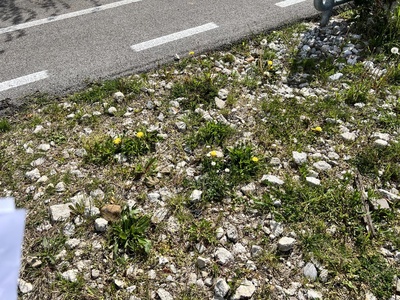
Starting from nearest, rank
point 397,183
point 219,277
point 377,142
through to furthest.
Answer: point 219,277
point 397,183
point 377,142

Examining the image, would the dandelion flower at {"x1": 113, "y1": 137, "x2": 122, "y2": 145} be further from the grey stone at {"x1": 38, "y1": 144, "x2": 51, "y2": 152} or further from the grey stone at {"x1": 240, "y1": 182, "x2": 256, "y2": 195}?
the grey stone at {"x1": 240, "y1": 182, "x2": 256, "y2": 195}

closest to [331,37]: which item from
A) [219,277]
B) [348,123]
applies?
[348,123]

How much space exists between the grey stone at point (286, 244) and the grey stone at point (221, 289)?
45cm

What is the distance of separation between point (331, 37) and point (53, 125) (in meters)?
3.37

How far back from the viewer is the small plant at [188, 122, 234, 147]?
3.21 meters

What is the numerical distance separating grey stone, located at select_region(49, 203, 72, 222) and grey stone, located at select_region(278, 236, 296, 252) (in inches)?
56.9

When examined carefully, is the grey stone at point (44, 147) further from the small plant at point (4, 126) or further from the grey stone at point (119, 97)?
the grey stone at point (119, 97)

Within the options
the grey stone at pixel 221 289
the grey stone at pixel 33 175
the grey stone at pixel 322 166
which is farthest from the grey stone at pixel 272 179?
the grey stone at pixel 33 175

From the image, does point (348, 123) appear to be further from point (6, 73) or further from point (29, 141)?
point (6, 73)

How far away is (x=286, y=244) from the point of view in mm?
2426

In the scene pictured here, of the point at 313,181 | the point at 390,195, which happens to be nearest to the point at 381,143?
the point at 390,195

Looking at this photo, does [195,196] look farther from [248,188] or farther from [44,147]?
[44,147]

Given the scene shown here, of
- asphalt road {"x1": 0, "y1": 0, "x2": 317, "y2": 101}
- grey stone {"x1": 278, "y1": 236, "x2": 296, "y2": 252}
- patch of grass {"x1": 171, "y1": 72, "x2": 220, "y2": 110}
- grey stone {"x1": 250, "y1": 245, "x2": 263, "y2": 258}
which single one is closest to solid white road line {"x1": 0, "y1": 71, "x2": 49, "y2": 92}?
asphalt road {"x1": 0, "y1": 0, "x2": 317, "y2": 101}

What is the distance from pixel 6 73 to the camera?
4086 mm
